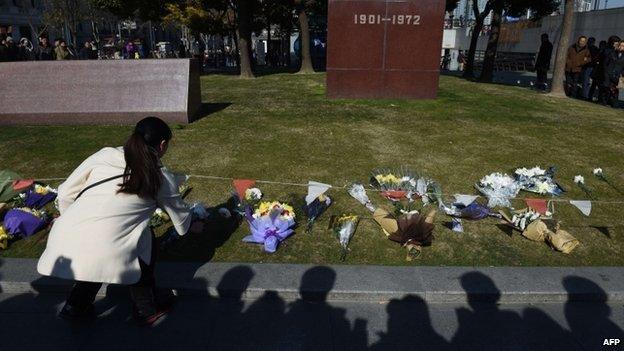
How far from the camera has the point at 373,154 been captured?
724cm

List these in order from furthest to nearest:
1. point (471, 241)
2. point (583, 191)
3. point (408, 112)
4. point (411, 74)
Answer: point (411, 74) → point (408, 112) → point (583, 191) → point (471, 241)

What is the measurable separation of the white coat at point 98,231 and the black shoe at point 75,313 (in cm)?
41

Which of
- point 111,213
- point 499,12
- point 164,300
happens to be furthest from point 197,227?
point 499,12

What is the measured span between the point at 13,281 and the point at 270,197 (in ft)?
8.83

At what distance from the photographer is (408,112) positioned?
10.3 metres

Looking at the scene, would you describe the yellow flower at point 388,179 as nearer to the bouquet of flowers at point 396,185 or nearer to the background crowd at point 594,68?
the bouquet of flowers at point 396,185

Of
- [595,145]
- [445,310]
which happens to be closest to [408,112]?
[595,145]

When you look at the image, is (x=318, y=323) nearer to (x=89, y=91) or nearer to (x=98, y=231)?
(x=98, y=231)

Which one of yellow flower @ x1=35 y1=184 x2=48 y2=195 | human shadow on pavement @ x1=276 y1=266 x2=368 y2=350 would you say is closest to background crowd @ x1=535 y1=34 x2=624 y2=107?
human shadow on pavement @ x1=276 y1=266 x2=368 y2=350

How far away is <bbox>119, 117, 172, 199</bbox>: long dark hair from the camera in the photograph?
3039 mm

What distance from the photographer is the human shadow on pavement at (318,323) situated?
Result: 10.6 feet

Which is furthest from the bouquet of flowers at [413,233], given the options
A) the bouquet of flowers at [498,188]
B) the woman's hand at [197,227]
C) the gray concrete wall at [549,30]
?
A: the gray concrete wall at [549,30]

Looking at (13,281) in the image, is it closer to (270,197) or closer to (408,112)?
(270,197)

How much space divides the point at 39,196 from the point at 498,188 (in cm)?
538
